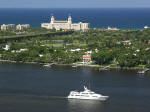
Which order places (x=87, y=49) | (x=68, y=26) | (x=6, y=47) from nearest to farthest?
(x=87, y=49) → (x=6, y=47) → (x=68, y=26)

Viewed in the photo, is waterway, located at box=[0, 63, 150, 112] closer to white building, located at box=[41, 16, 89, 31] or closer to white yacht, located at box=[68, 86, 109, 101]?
white yacht, located at box=[68, 86, 109, 101]

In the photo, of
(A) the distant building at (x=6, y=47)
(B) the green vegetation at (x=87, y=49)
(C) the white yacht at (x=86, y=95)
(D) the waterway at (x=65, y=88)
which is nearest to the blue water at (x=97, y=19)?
(B) the green vegetation at (x=87, y=49)

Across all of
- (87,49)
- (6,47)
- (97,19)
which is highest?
(97,19)

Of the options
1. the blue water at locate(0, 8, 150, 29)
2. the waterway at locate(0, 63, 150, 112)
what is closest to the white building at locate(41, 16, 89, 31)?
the blue water at locate(0, 8, 150, 29)

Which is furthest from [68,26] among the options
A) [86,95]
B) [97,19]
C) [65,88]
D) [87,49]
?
[86,95]

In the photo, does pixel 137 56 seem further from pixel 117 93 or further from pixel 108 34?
pixel 108 34

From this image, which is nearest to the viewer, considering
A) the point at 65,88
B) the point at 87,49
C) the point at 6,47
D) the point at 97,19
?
the point at 65,88

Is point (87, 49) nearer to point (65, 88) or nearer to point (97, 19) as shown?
point (65, 88)
